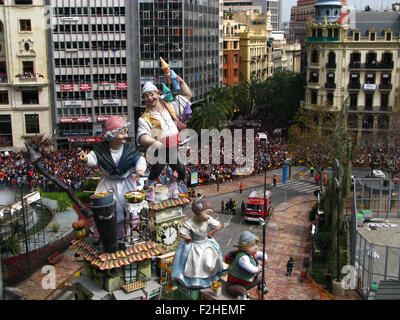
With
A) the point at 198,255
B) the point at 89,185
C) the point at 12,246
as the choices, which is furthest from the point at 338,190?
the point at 89,185

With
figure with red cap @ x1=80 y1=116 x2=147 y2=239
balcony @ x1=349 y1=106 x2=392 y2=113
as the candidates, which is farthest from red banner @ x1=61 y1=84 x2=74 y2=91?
figure with red cap @ x1=80 y1=116 x2=147 y2=239

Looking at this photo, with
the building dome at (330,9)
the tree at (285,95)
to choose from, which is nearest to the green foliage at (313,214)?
the tree at (285,95)

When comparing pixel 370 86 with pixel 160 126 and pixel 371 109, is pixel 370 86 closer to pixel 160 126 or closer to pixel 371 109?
pixel 371 109

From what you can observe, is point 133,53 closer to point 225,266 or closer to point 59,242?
point 59,242

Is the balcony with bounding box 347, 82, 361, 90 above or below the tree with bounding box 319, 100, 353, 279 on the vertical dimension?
above

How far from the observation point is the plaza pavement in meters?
30.1

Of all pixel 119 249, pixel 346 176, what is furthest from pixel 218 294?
pixel 346 176

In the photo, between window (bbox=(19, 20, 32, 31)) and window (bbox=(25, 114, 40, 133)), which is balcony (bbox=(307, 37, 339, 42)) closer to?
window (bbox=(19, 20, 32, 31))

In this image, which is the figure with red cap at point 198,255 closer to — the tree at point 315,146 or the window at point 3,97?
the tree at point 315,146

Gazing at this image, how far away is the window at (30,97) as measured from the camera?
7056 centimetres

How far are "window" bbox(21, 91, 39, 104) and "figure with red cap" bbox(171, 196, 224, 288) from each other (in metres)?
57.1

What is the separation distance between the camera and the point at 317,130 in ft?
181

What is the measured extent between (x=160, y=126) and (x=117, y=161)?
3.81m

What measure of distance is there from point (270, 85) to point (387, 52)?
21350 millimetres
